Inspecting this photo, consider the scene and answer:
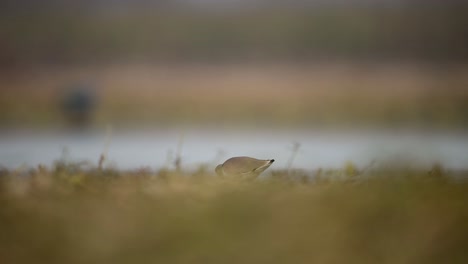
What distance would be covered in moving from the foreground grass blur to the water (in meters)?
0.36

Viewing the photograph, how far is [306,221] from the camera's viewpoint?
2.39 m

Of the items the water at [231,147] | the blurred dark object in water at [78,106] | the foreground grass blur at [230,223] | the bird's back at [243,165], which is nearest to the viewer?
the foreground grass blur at [230,223]

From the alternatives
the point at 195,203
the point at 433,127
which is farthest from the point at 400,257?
the point at 433,127

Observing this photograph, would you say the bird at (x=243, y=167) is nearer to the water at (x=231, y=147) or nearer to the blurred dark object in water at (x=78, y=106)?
the water at (x=231, y=147)

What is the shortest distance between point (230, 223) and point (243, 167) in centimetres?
83

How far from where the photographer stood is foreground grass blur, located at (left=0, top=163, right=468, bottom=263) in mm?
2299

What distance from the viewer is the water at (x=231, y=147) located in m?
3.02

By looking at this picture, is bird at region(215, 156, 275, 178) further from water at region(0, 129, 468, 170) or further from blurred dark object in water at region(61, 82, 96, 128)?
blurred dark object in water at region(61, 82, 96, 128)

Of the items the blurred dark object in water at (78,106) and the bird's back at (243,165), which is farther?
the blurred dark object in water at (78,106)

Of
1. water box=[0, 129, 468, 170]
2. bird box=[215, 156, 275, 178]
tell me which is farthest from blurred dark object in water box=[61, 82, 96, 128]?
bird box=[215, 156, 275, 178]

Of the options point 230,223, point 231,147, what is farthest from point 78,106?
point 230,223

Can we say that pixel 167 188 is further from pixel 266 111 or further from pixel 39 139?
pixel 266 111

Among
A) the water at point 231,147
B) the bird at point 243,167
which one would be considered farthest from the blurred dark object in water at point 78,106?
the bird at point 243,167

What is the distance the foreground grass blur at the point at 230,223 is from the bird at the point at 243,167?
0.45 m
